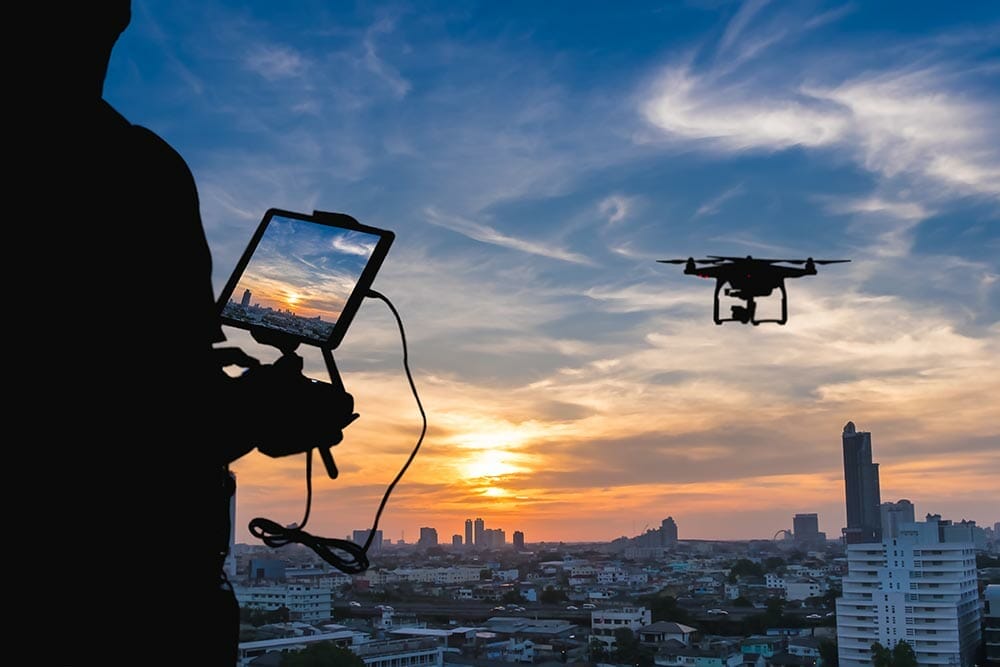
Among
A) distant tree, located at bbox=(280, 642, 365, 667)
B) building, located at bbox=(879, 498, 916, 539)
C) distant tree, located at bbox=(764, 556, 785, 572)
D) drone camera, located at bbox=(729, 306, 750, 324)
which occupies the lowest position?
distant tree, located at bbox=(764, 556, 785, 572)

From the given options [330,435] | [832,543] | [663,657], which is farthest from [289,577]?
[832,543]

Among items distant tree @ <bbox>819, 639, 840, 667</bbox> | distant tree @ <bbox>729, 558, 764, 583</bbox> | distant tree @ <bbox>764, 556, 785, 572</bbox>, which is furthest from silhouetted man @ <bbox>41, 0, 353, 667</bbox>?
distant tree @ <bbox>764, 556, 785, 572</bbox>

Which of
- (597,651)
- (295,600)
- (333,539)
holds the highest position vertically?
(333,539)

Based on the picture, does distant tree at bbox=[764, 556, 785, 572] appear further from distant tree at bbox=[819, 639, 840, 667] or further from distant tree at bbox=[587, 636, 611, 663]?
distant tree at bbox=[587, 636, 611, 663]

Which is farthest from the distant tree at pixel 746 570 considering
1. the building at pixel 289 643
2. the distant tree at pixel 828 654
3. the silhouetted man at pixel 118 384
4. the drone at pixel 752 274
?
the silhouetted man at pixel 118 384

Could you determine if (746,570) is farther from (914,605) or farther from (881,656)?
(881,656)

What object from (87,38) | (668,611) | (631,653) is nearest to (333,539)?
(87,38)

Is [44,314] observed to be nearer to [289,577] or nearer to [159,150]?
[159,150]
